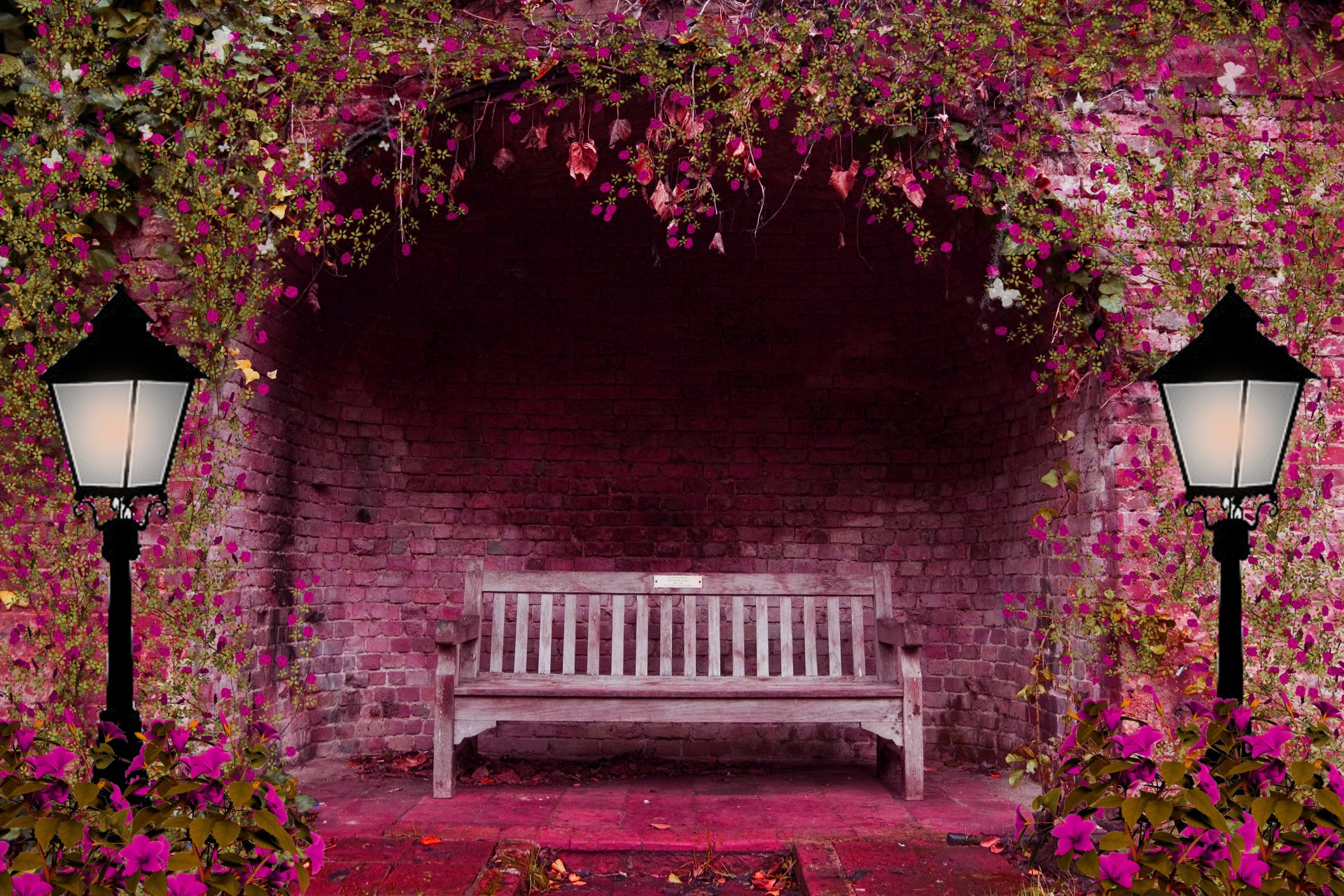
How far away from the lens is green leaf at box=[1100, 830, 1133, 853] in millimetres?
1805

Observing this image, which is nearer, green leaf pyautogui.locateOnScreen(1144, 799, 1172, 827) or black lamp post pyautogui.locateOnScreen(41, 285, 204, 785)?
green leaf pyautogui.locateOnScreen(1144, 799, 1172, 827)

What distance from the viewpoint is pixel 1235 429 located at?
2209mm

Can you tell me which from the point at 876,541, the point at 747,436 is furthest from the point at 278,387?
the point at 876,541

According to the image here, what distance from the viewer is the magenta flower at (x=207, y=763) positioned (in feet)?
6.00

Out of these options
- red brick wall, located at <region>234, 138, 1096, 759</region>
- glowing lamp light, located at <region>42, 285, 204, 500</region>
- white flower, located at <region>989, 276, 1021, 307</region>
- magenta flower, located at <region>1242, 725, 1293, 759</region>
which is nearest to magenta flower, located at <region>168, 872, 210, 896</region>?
glowing lamp light, located at <region>42, 285, 204, 500</region>

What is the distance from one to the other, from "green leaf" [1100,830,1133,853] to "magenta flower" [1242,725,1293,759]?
0.38m

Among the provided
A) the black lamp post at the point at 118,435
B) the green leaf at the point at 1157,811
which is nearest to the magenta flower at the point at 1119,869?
the green leaf at the point at 1157,811

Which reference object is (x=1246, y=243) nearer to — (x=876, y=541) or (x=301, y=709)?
(x=876, y=541)

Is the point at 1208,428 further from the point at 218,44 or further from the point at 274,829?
the point at 218,44

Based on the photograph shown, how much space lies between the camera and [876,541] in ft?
17.3

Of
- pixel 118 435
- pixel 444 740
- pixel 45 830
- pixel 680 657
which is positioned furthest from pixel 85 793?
pixel 680 657

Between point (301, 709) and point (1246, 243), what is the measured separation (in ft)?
14.7

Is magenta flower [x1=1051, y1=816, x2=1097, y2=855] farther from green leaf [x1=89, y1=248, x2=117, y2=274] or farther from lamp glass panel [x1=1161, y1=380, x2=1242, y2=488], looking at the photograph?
green leaf [x1=89, y1=248, x2=117, y2=274]

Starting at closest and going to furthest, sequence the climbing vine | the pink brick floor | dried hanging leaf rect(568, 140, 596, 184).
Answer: the pink brick floor, the climbing vine, dried hanging leaf rect(568, 140, 596, 184)
